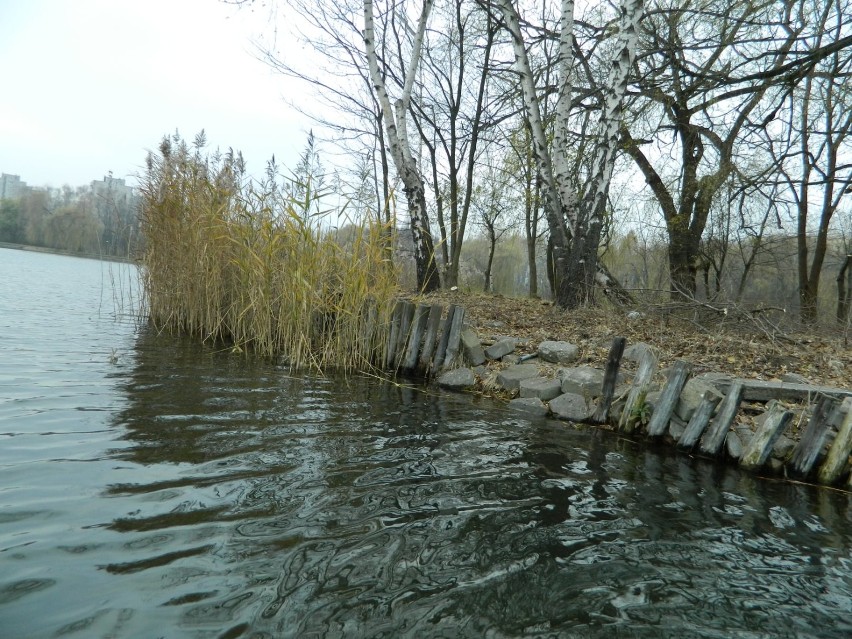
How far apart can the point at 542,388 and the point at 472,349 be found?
1005mm

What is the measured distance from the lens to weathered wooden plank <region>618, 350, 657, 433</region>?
13.0ft

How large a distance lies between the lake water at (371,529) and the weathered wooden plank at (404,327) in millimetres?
1662

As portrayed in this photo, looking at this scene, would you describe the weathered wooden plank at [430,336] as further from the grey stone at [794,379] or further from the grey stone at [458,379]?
the grey stone at [794,379]

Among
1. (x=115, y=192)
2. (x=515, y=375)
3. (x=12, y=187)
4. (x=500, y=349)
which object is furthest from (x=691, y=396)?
(x=12, y=187)

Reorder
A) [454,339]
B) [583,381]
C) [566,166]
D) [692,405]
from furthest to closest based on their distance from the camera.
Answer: [566,166] → [454,339] → [583,381] → [692,405]

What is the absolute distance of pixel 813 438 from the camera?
10.9ft

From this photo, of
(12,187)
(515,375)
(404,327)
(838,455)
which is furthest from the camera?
(12,187)

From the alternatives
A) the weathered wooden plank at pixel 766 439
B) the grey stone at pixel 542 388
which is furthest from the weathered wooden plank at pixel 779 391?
the grey stone at pixel 542 388

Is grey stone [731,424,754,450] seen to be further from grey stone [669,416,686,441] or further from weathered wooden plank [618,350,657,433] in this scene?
weathered wooden plank [618,350,657,433]

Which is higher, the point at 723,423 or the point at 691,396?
the point at 691,396

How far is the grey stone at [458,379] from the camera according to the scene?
5.01 m

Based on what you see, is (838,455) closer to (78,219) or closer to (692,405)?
(692,405)

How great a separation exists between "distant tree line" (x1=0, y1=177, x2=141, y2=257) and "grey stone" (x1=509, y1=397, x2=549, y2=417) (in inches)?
227

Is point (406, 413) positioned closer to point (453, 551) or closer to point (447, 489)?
point (447, 489)
